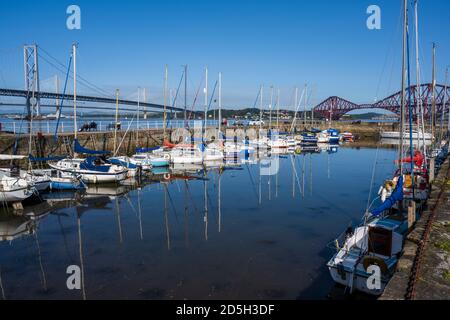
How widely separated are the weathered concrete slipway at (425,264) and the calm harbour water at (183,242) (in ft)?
9.87

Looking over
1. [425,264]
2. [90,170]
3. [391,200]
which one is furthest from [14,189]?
[425,264]

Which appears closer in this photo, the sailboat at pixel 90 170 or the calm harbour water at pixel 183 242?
the calm harbour water at pixel 183 242

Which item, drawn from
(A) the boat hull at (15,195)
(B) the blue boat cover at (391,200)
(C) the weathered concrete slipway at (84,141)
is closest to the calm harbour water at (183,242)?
(A) the boat hull at (15,195)

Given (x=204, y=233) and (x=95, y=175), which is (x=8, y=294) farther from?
(x=95, y=175)

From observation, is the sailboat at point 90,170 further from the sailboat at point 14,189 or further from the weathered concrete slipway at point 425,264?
the weathered concrete slipway at point 425,264

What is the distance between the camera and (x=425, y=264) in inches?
313

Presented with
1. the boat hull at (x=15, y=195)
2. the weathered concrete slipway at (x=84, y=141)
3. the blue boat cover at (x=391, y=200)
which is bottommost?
the boat hull at (x=15, y=195)

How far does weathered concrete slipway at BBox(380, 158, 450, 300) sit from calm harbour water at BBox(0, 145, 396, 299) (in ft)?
9.87

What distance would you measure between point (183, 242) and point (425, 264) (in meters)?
9.16

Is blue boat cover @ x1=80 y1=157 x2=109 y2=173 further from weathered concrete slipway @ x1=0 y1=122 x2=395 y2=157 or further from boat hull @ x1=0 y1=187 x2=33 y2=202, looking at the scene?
weathered concrete slipway @ x1=0 y1=122 x2=395 y2=157

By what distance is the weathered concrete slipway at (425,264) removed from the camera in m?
6.78

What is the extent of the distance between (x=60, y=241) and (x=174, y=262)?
5602mm

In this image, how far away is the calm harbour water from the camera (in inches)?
419
